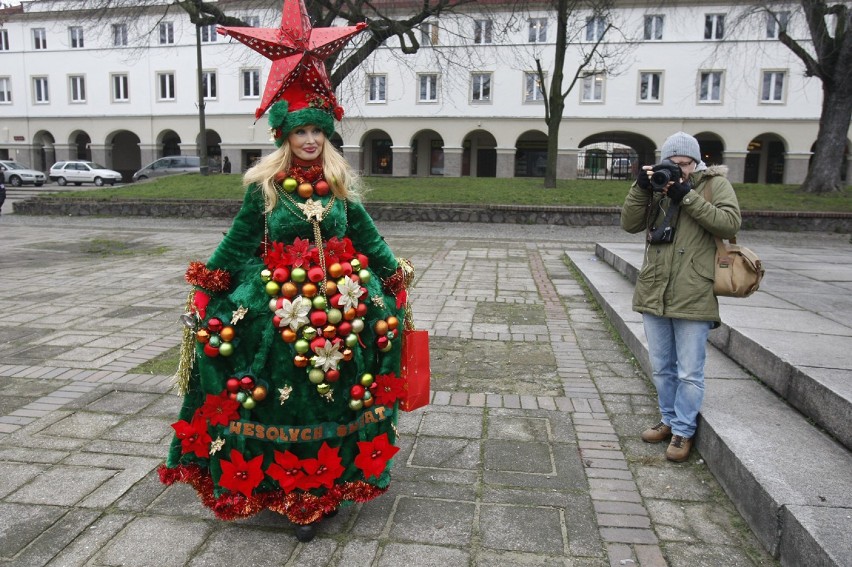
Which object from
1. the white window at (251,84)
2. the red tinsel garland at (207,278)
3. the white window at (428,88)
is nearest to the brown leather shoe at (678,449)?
the red tinsel garland at (207,278)

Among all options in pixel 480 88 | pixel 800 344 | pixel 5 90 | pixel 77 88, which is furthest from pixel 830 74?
pixel 5 90

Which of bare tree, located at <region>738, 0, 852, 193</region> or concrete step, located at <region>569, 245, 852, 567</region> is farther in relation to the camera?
bare tree, located at <region>738, 0, 852, 193</region>

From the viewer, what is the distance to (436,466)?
13.2 ft

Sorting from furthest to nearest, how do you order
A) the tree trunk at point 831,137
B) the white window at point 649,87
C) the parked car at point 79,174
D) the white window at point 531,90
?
the white window at point 531,90, the white window at point 649,87, the parked car at point 79,174, the tree trunk at point 831,137

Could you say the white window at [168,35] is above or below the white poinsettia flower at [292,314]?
above

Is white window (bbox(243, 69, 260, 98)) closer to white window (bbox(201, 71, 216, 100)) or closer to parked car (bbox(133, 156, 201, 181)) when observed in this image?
white window (bbox(201, 71, 216, 100))

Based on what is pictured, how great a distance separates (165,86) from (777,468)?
46996 millimetres

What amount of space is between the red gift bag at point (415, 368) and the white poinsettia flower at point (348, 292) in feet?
1.44

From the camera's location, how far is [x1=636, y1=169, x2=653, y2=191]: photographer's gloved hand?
3.92 m

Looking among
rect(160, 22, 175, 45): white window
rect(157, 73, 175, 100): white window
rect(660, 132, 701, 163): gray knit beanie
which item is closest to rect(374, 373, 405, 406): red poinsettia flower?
rect(660, 132, 701, 163): gray knit beanie

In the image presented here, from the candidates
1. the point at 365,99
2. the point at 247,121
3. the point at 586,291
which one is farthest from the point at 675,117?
the point at 586,291

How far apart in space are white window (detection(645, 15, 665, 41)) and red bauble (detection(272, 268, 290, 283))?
39.8 metres

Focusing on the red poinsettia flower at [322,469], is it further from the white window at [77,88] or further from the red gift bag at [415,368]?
the white window at [77,88]

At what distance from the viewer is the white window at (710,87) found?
38469mm
